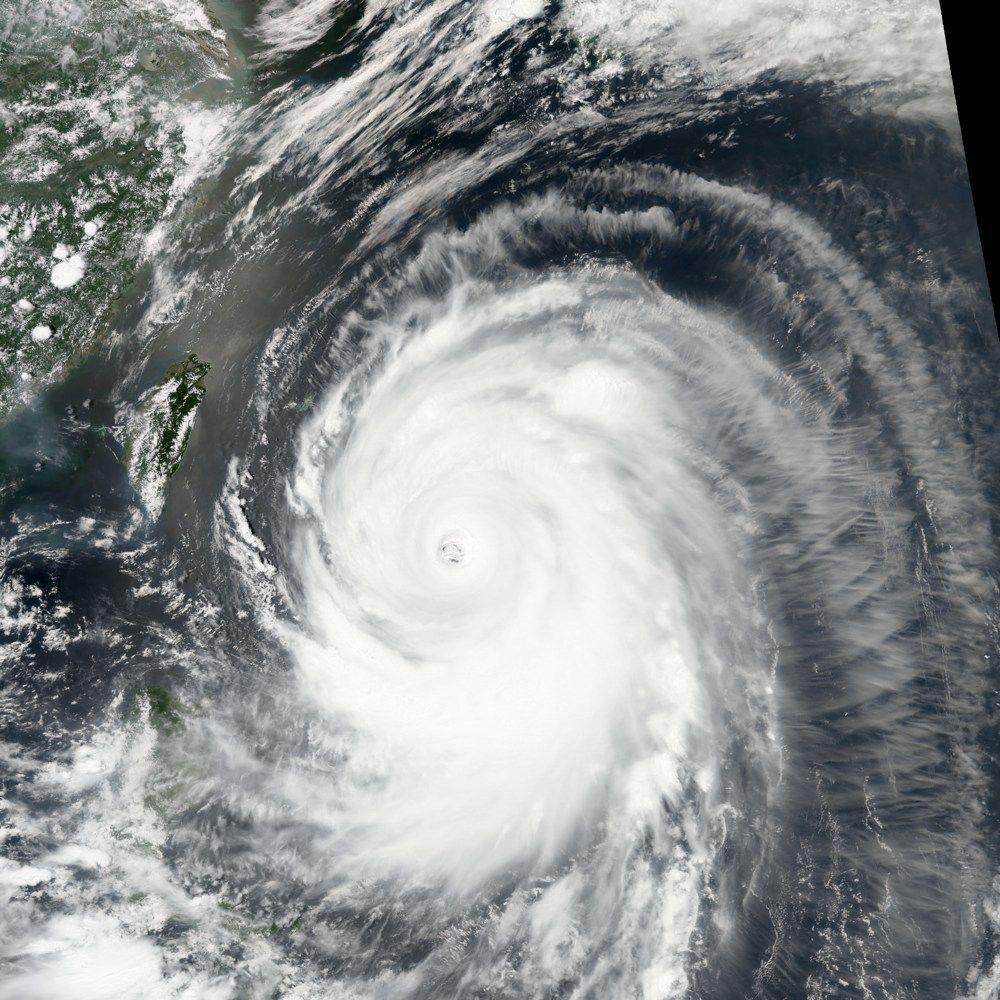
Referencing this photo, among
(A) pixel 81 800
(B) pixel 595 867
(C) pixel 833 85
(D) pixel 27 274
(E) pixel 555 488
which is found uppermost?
(D) pixel 27 274

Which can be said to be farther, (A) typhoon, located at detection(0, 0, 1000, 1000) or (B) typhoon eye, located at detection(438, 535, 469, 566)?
(B) typhoon eye, located at detection(438, 535, 469, 566)

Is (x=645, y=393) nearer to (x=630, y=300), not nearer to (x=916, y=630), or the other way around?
(x=630, y=300)

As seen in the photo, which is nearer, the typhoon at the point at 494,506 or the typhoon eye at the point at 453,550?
the typhoon at the point at 494,506

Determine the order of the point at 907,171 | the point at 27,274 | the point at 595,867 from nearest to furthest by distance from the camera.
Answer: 1. the point at 907,171
2. the point at 595,867
3. the point at 27,274

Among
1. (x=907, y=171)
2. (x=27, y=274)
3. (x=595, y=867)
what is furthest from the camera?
(x=27, y=274)

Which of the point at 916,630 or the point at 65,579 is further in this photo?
the point at 65,579

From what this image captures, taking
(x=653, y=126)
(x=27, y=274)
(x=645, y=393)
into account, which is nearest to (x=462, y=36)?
(x=653, y=126)

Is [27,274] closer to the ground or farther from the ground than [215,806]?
farther from the ground

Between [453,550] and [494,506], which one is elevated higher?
[494,506]
